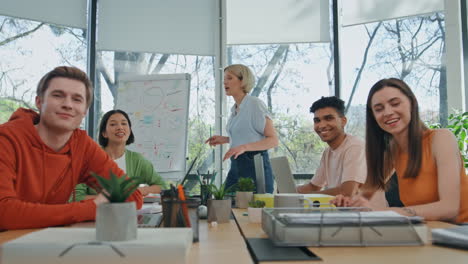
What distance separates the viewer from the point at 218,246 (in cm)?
94

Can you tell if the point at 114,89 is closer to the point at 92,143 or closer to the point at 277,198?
the point at 92,143

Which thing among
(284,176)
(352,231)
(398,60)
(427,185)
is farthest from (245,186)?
(398,60)

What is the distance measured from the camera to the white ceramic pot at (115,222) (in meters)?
0.75

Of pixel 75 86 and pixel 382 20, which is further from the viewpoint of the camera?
pixel 382 20

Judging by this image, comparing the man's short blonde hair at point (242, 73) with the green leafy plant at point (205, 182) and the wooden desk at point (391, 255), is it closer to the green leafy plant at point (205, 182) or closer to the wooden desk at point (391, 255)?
the green leafy plant at point (205, 182)

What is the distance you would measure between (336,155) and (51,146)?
1.52 m

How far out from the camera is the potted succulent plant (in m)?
0.75

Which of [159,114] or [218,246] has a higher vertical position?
[159,114]

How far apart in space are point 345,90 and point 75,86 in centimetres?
319

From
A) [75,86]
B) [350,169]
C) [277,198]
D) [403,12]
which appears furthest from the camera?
[403,12]

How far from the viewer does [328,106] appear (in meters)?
2.42

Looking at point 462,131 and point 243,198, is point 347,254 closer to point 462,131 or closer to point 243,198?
point 243,198

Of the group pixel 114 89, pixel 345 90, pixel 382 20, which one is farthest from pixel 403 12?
pixel 114 89

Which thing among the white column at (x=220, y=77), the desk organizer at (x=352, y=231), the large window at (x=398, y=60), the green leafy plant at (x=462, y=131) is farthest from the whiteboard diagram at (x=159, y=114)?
the desk organizer at (x=352, y=231)
